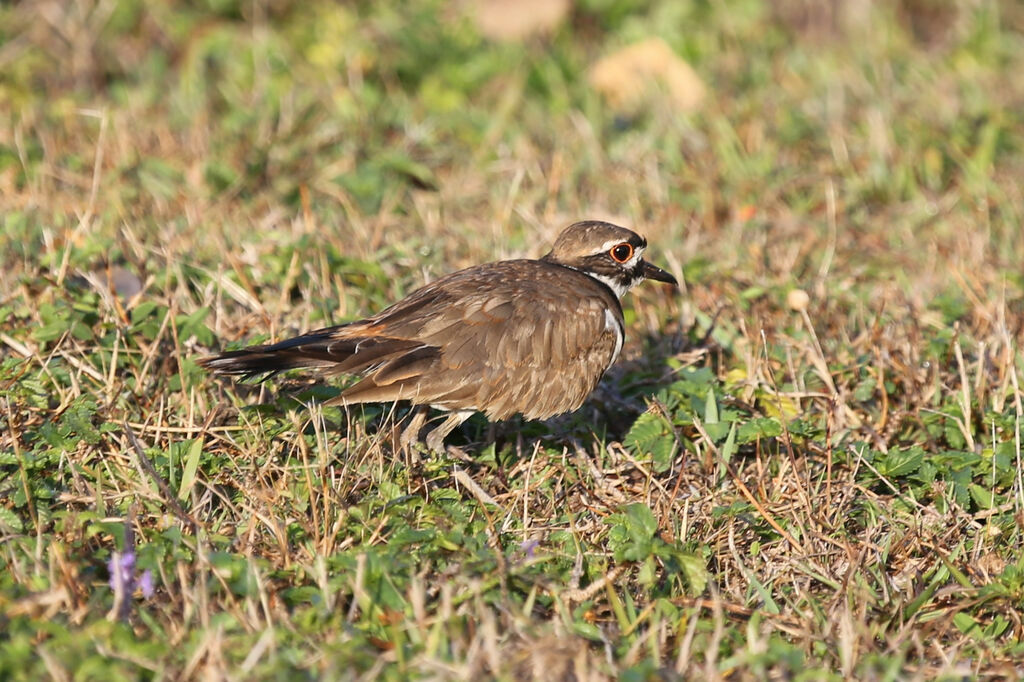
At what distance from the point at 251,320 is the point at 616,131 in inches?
141

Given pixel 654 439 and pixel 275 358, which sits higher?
pixel 275 358

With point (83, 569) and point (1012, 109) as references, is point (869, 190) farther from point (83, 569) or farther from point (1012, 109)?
point (83, 569)

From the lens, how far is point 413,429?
495cm

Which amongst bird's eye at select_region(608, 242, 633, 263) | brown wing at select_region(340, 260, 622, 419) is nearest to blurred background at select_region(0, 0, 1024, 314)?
bird's eye at select_region(608, 242, 633, 263)

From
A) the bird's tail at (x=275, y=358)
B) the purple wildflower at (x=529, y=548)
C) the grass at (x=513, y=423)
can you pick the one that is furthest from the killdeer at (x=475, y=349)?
the purple wildflower at (x=529, y=548)

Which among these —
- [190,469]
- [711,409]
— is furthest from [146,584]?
[711,409]

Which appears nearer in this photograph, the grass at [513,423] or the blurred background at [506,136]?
the grass at [513,423]

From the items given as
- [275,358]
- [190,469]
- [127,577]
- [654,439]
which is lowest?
[654,439]

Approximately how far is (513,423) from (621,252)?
909 mm

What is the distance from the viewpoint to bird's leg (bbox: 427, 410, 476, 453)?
16.3ft

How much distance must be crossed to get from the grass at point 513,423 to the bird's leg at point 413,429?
0.10 m

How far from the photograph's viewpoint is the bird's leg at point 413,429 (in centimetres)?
487

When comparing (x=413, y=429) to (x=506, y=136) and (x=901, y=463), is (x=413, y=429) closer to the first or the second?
(x=901, y=463)

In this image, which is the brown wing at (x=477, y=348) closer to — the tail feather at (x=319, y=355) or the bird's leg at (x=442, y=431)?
the tail feather at (x=319, y=355)
